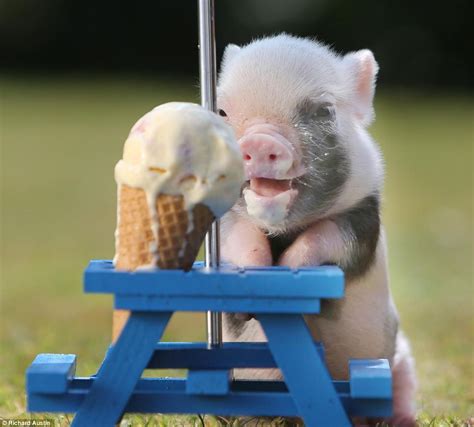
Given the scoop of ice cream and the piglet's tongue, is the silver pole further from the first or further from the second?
the scoop of ice cream

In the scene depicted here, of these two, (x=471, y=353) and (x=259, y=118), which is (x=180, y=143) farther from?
(x=471, y=353)

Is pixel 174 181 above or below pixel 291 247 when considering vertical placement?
above

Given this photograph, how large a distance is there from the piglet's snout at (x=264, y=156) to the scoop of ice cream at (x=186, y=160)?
210 mm

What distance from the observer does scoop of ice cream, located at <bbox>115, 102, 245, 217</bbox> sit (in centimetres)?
213

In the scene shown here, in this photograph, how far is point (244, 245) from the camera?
8.50 ft

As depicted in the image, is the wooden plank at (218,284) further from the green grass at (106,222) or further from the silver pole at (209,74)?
the green grass at (106,222)

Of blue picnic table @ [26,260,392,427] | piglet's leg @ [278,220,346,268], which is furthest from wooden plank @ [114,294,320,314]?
piglet's leg @ [278,220,346,268]

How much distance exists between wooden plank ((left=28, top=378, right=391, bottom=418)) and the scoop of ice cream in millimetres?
441

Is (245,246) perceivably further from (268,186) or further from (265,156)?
(265,156)

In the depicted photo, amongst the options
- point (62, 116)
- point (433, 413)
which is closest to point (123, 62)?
point (62, 116)

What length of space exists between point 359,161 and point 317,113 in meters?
0.20

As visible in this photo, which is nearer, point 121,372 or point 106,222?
point 121,372

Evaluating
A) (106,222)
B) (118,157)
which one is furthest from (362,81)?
(118,157)

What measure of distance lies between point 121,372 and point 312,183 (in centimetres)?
71
